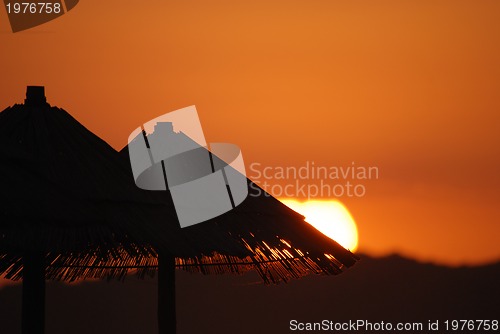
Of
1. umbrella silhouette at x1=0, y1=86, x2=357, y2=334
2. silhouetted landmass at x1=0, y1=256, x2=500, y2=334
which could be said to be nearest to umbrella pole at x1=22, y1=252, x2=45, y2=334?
umbrella silhouette at x1=0, y1=86, x2=357, y2=334

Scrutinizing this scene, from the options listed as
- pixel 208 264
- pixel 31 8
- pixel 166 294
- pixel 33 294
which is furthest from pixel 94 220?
pixel 31 8

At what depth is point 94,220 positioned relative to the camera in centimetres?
796

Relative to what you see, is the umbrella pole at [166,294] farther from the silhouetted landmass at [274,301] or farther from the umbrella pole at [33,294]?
the silhouetted landmass at [274,301]

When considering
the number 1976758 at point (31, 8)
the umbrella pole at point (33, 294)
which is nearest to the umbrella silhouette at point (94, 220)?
the umbrella pole at point (33, 294)

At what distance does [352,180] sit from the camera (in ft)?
77.3

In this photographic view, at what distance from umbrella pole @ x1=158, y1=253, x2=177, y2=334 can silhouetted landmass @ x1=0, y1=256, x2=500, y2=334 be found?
33.9 meters

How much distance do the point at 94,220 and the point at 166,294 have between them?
2843 millimetres

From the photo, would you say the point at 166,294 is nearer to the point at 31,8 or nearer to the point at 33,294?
the point at 33,294

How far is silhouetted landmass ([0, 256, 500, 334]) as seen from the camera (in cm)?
4734

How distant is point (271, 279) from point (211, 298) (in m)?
39.7

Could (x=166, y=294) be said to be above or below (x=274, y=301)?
below

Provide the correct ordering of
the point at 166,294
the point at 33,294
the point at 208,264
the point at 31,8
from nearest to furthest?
the point at 33,294, the point at 208,264, the point at 166,294, the point at 31,8

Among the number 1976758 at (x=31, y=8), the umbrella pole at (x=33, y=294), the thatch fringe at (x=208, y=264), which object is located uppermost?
the number 1976758 at (x=31, y=8)

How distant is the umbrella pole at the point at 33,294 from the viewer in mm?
8391
